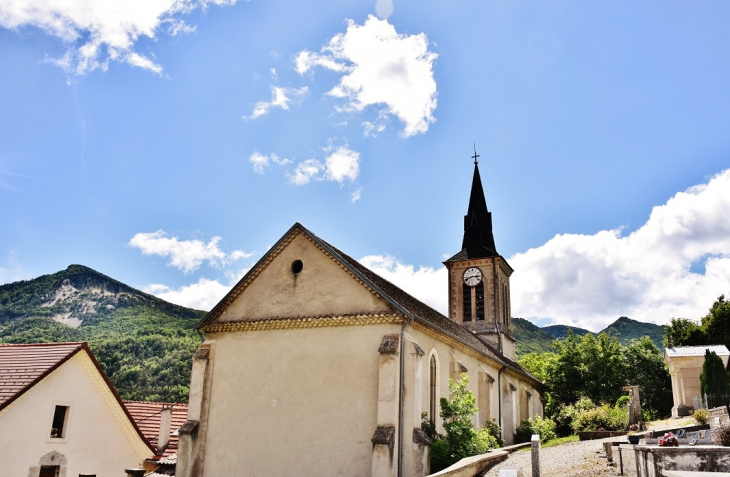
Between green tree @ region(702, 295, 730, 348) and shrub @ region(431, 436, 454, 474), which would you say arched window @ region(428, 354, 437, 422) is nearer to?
shrub @ region(431, 436, 454, 474)

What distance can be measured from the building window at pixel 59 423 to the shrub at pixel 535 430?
71.4 ft

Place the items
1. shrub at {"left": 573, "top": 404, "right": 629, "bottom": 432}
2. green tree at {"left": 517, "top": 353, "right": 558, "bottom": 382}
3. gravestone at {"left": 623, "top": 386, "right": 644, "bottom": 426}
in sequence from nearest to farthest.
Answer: gravestone at {"left": 623, "top": 386, "right": 644, "bottom": 426}
shrub at {"left": 573, "top": 404, "right": 629, "bottom": 432}
green tree at {"left": 517, "top": 353, "right": 558, "bottom": 382}

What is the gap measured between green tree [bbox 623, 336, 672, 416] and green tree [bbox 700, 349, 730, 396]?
77.8 ft

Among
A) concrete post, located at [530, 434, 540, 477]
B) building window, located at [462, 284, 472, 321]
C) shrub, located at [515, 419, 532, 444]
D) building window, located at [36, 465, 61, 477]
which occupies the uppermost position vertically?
building window, located at [462, 284, 472, 321]

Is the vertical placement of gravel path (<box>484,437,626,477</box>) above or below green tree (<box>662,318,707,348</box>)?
below

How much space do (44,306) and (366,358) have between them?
52741 mm

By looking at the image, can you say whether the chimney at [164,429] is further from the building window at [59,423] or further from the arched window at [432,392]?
the arched window at [432,392]

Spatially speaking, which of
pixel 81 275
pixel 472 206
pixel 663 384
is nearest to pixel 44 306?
pixel 81 275

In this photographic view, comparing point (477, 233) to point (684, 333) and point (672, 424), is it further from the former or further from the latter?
point (684, 333)

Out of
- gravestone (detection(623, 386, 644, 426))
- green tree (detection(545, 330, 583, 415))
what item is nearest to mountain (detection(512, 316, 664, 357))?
green tree (detection(545, 330, 583, 415))

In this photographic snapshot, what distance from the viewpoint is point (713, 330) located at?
166 ft

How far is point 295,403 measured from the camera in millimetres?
19906

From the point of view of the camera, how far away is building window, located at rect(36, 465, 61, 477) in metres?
18.4

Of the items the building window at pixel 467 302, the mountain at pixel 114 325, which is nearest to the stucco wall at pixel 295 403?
the mountain at pixel 114 325
